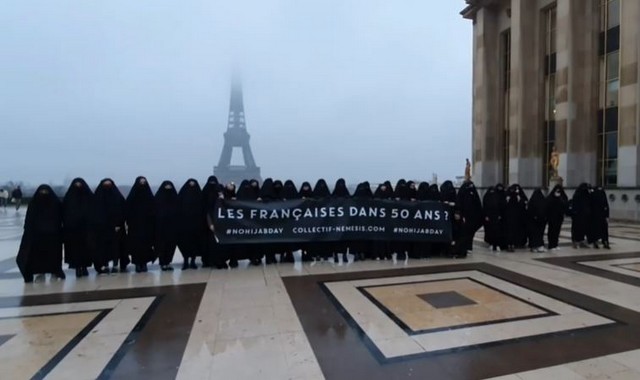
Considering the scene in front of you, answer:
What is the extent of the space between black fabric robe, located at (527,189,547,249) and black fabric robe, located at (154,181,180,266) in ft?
26.4

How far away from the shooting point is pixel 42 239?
21.8 feet

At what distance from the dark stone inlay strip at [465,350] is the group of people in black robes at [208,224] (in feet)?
10.7

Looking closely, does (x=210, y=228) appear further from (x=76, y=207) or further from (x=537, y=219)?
(x=537, y=219)

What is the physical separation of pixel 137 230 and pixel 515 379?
6.54 m

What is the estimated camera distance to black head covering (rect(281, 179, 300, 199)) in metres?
8.22

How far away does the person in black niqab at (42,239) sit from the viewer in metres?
6.51

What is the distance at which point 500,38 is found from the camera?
29.9 m

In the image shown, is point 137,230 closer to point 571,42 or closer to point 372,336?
point 372,336

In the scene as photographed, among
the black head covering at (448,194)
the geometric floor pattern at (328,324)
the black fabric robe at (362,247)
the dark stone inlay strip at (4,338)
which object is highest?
the black head covering at (448,194)

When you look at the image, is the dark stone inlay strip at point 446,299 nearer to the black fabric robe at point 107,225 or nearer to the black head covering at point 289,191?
the black head covering at point 289,191

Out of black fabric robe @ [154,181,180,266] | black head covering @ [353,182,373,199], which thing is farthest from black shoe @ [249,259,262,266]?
black head covering @ [353,182,373,199]

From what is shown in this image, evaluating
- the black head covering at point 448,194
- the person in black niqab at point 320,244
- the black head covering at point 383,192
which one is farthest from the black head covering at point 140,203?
the black head covering at point 448,194

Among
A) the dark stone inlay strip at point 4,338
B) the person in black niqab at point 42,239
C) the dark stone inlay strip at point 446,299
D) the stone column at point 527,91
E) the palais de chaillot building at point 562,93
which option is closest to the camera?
the dark stone inlay strip at point 4,338

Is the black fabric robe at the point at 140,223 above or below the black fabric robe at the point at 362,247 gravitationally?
above
